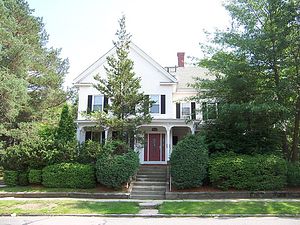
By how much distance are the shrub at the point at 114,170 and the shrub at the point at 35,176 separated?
359 cm

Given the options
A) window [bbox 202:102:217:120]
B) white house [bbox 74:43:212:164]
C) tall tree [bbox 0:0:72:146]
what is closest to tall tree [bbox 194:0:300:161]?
window [bbox 202:102:217:120]

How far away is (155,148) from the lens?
64.9 ft

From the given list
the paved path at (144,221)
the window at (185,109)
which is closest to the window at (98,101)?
the window at (185,109)

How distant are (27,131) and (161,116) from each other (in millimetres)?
11717

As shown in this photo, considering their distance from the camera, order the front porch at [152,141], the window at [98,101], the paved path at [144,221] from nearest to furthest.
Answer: the paved path at [144,221] → the front porch at [152,141] → the window at [98,101]

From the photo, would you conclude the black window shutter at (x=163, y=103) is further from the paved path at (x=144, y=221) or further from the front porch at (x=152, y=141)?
the paved path at (x=144, y=221)

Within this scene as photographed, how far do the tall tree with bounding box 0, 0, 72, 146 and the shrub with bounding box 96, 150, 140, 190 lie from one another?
10.5 meters

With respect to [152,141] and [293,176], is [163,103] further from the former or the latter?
[293,176]

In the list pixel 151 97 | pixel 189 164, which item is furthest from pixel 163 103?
pixel 189 164

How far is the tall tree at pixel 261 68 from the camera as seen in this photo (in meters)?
13.7

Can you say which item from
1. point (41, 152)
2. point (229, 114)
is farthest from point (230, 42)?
point (41, 152)

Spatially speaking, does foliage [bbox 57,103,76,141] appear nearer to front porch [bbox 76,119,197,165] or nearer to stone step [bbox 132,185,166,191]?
front porch [bbox 76,119,197,165]

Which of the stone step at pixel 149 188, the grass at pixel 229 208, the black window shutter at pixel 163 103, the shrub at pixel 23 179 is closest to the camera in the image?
the grass at pixel 229 208

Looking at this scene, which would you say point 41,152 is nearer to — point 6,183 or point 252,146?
point 6,183
